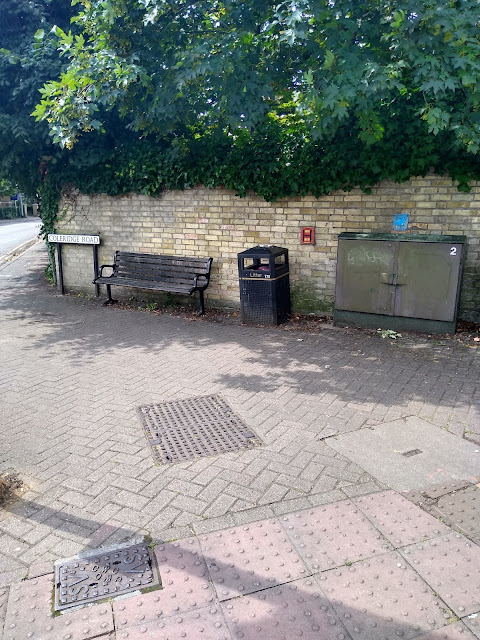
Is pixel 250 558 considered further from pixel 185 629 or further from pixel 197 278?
pixel 197 278

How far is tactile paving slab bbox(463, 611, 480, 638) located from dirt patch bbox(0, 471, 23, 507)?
2.83 m

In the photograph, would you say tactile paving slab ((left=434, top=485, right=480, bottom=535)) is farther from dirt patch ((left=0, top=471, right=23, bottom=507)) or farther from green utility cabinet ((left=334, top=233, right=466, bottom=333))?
green utility cabinet ((left=334, top=233, right=466, bottom=333))

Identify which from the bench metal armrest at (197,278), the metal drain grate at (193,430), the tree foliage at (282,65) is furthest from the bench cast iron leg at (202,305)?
the metal drain grate at (193,430)

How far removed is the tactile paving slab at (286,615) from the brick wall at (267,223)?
19.7 ft

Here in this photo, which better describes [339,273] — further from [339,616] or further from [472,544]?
[339,616]

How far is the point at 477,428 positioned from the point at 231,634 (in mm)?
2952

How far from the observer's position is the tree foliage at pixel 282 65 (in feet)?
17.3

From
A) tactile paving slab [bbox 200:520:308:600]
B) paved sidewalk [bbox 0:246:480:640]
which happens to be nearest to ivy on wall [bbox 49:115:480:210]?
paved sidewalk [bbox 0:246:480:640]

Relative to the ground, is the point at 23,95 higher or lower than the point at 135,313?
higher

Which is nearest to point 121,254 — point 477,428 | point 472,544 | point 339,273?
point 339,273

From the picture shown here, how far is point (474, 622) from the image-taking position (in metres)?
2.16

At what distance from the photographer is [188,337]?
724 cm

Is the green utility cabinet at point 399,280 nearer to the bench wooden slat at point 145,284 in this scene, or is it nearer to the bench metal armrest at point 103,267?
the bench wooden slat at point 145,284

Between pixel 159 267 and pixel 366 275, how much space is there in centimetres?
410
